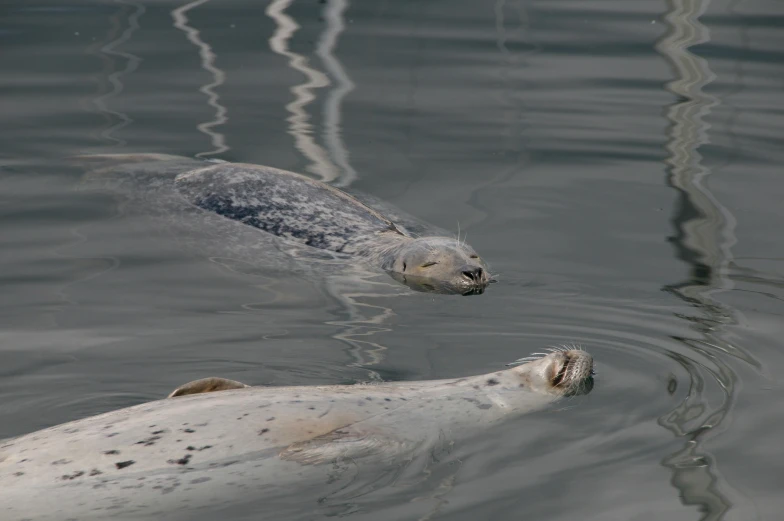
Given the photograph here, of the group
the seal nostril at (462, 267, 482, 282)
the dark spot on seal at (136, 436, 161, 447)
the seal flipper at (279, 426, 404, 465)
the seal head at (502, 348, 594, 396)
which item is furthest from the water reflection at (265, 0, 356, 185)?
the dark spot on seal at (136, 436, 161, 447)

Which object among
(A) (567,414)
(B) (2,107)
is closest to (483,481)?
(A) (567,414)

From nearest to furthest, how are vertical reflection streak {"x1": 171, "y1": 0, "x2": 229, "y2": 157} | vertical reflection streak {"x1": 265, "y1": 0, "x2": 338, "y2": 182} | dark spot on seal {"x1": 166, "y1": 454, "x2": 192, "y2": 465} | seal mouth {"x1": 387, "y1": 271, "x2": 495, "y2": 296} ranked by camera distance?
1. dark spot on seal {"x1": 166, "y1": 454, "x2": 192, "y2": 465}
2. seal mouth {"x1": 387, "y1": 271, "x2": 495, "y2": 296}
3. vertical reflection streak {"x1": 265, "y1": 0, "x2": 338, "y2": 182}
4. vertical reflection streak {"x1": 171, "y1": 0, "x2": 229, "y2": 157}

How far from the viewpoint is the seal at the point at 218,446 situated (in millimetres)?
3377

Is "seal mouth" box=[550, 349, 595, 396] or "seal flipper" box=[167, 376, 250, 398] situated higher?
"seal flipper" box=[167, 376, 250, 398]

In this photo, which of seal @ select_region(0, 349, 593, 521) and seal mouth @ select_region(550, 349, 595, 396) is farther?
seal mouth @ select_region(550, 349, 595, 396)

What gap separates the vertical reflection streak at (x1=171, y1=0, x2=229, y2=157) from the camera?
855 cm

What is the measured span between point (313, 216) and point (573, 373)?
3.06 m

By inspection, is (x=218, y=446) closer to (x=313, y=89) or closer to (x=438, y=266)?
(x=438, y=266)

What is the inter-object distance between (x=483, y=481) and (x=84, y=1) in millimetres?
10029

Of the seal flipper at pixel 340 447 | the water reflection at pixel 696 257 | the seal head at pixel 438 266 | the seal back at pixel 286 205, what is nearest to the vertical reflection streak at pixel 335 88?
the seal back at pixel 286 205

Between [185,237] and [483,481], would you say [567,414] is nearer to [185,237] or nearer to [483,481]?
[483,481]

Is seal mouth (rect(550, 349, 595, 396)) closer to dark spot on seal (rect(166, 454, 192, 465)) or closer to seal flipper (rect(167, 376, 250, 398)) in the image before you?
seal flipper (rect(167, 376, 250, 398))

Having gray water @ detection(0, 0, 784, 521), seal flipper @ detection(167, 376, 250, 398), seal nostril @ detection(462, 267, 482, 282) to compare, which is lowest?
seal nostril @ detection(462, 267, 482, 282)

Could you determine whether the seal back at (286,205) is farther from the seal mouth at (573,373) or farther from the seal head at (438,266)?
the seal mouth at (573,373)
